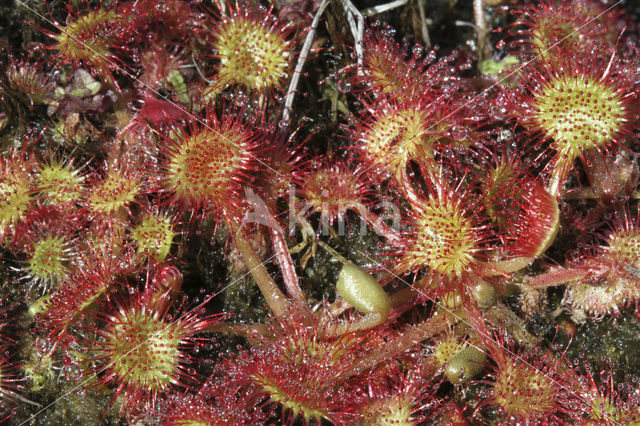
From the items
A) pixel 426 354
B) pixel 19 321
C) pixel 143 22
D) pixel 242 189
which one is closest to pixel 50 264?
pixel 19 321

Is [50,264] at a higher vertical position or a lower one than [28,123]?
lower

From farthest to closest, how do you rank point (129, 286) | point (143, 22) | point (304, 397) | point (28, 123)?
1. point (28, 123)
2. point (143, 22)
3. point (129, 286)
4. point (304, 397)

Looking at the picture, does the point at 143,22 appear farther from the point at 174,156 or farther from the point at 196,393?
the point at 196,393

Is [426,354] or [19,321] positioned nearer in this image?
[426,354]

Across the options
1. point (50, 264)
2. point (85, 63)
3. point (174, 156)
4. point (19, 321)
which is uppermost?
point (85, 63)

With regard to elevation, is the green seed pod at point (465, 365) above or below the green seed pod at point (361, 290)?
below

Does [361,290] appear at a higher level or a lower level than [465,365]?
higher

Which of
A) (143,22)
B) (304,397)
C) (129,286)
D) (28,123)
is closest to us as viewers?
(304,397)

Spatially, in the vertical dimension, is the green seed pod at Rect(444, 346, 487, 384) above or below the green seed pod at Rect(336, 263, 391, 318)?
below
